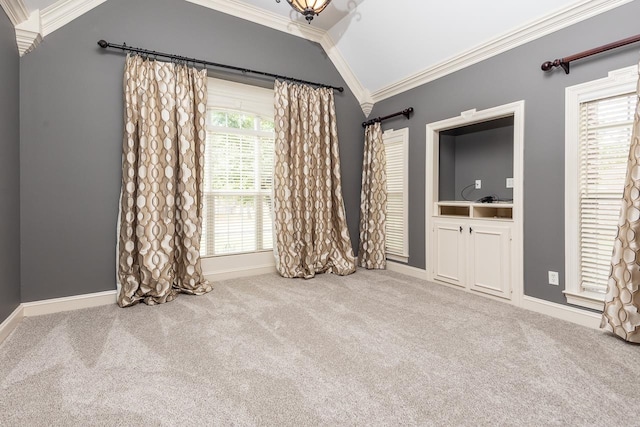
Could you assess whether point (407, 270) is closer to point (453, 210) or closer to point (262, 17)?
point (453, 210)

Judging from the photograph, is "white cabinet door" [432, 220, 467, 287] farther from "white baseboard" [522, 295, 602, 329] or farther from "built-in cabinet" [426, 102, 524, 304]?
"white baseboard" [522, 295, 602, 329]

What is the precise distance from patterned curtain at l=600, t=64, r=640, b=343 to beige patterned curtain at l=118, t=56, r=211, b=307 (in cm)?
345

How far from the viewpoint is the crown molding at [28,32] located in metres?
2.57

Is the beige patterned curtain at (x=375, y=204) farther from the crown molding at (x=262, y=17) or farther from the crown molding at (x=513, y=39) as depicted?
the crown molding at (x=262, y=17)

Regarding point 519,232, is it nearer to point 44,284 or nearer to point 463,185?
point 463,185

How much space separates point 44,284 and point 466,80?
14.9 ft

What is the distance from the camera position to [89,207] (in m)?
2.96

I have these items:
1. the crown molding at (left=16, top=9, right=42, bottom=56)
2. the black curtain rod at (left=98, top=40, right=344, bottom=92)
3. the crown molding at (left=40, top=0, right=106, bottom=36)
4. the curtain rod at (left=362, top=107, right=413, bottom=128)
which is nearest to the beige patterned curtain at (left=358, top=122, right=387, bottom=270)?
the curtain rod at (left=362, top=107, right=413, bottom=128)

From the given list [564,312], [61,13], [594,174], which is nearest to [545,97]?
[594,174]

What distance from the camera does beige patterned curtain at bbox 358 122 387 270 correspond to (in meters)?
4.35

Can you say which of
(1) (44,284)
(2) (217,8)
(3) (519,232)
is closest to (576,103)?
(3) (519,232)

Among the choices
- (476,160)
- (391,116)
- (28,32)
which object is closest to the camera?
(28,32)

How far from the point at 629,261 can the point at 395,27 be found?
121 inches

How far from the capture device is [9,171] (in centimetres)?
246
